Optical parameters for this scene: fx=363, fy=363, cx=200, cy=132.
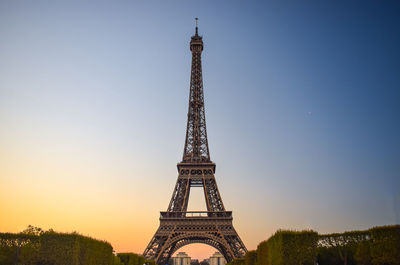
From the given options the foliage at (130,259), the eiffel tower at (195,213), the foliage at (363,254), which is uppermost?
the eiffel tower at (195,213)

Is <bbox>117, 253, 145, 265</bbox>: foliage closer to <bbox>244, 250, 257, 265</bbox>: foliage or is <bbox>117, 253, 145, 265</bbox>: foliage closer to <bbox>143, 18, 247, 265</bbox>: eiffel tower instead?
<bbox>143, 18, 247, 265</bbox>: eiffel tower

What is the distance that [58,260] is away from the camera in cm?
2191

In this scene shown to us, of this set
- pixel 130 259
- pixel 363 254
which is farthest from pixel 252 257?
pixel 130 259

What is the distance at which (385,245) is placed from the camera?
1964 centimetres

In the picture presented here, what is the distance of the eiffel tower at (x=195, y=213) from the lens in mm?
40469

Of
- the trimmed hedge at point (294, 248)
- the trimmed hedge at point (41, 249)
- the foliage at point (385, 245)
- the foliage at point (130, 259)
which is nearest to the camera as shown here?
the foliage at point (385, 245)

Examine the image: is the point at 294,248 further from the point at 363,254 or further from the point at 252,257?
the point at 252,257

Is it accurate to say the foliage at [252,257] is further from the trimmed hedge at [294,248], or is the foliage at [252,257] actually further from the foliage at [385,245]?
the foliage at [385,245]

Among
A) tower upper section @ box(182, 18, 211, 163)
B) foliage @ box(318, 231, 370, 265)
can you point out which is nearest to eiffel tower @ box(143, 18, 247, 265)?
tower upper section @ box(182, 18, 211, 163)

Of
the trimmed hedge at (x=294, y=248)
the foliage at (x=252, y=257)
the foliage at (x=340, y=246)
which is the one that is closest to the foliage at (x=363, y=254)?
the foliage at (x=340, y=246)

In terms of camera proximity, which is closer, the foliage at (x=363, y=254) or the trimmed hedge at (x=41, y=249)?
the foliage at (x=363, y=254)

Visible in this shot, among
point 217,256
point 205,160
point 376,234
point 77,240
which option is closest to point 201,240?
point 205,160

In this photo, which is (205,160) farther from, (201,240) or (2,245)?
(2,245)

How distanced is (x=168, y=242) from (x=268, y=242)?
1956 centimetres
